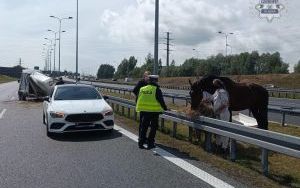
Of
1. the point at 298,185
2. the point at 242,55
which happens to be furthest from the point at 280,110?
the point at 242,55

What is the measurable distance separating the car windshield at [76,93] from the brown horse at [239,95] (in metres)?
4.30

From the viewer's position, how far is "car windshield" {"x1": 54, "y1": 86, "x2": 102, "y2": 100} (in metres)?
15.9

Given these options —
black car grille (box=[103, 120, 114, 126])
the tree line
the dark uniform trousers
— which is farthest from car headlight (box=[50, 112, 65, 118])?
the tree line

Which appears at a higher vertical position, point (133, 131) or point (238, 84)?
point (238, 84)

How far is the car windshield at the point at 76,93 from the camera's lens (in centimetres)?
1589

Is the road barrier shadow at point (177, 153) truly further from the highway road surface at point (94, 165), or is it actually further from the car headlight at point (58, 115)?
the car headlight at point (58, 115)

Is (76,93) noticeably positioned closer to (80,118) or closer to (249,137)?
(80,118)

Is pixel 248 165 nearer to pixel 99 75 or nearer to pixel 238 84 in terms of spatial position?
pixel 238 84

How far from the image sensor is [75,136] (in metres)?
14.5

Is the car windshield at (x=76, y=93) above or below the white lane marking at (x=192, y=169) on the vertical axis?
above

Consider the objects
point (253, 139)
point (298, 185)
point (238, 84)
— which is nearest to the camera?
point (298, 185)

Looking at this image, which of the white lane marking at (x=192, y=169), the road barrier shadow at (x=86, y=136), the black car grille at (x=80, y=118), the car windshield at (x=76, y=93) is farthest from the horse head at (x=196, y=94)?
the car windshield at (x=76, y=93)

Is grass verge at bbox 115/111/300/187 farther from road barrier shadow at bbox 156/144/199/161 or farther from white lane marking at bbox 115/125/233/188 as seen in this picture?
white lane marking at bbox 115/125/233/188

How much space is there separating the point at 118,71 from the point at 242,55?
60.0 meters
